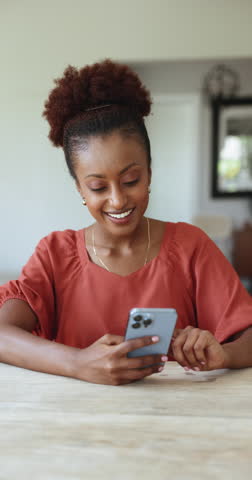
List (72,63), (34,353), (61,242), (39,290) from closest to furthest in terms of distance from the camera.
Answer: (34,353)
(39,290)
(61,242)
(72,63)

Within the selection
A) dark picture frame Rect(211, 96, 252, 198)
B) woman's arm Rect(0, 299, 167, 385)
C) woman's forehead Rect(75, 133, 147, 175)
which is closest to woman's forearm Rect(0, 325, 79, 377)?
woman's arm Rect(0, 299, 167, 385)

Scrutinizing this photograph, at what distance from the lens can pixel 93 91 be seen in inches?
46.3

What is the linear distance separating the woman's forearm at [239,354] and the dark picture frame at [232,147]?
16.0ft

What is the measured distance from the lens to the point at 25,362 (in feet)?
3.16

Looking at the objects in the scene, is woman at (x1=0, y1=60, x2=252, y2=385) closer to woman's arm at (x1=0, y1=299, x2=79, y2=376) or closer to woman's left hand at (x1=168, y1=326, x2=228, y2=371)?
woman's arm at (x1=0, y1=299, x2=79, y2=376)

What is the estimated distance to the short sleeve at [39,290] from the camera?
1160mm

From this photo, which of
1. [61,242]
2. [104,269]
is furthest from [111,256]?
[61,242]

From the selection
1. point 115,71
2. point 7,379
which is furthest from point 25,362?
point 115,71

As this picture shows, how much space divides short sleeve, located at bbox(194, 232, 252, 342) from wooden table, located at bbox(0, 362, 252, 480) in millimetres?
204

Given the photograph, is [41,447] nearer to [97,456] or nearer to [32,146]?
[97,456]

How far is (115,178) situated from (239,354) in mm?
482

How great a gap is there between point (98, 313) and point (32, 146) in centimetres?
324

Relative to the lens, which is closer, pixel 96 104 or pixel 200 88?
pixel 96 104

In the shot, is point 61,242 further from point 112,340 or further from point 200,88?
point 200,88
